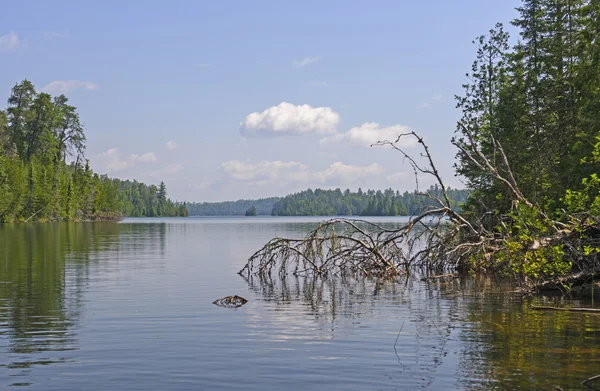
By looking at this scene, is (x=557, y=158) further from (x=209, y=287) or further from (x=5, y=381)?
(x=5, y=381)

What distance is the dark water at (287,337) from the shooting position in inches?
416

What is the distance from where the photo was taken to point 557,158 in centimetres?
3044

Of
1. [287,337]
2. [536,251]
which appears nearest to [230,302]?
[287,337]

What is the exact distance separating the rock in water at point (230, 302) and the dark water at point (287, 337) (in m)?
0.28

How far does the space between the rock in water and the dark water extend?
28 cm

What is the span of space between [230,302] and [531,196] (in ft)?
59.9

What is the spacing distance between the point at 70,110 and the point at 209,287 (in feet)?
292

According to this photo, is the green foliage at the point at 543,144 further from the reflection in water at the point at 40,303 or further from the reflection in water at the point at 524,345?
the reflection in water at the point at 40,303

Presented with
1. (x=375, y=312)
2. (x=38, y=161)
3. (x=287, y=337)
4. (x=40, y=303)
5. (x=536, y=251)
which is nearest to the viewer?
(x=287, y=337)

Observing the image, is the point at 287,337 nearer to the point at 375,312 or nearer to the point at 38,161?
the point at 375,312

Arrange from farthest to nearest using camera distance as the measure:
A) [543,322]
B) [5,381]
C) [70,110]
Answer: [70,110] → [543,322] → [5,381]

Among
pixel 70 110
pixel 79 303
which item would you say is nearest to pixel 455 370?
pixel 79 303

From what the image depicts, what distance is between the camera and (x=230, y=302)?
1878 centimetres

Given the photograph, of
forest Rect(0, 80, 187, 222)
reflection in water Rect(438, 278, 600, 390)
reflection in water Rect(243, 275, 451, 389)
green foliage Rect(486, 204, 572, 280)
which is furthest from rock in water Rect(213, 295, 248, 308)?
forest Rect(0, 80, 187, 222)
